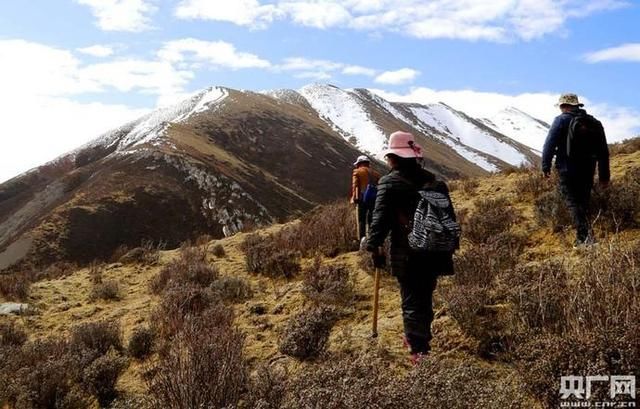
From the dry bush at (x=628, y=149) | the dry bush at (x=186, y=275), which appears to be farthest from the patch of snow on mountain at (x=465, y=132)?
the dry bush at (x=186, y=275)

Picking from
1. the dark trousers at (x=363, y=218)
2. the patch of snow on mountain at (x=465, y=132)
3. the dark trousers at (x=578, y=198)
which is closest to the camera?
the dark trousers at (x=578, y=198)

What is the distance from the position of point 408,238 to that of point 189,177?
53.7 metres

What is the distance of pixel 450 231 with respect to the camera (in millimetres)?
4035

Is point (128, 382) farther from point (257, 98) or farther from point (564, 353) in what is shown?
point (257, 98)

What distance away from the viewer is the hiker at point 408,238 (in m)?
4.27

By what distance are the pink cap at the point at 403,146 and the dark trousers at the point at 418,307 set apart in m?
0.89

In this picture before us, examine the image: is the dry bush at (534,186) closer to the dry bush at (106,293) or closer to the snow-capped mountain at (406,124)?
the dry bush at (106,293)

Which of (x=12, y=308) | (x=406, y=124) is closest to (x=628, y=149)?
(x=12, y=308)

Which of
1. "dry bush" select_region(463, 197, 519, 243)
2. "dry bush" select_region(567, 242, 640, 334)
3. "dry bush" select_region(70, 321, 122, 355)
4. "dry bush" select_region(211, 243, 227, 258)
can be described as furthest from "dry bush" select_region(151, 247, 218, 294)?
"dry bush" select_region(567, 242, 640, 334)

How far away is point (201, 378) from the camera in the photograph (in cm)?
367

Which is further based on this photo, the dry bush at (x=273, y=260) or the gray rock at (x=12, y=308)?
the gray rock at (x=12, y=308)

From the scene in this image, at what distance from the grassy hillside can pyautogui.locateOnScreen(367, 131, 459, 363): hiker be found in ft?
0.99

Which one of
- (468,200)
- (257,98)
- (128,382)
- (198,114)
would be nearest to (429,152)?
(257,98)

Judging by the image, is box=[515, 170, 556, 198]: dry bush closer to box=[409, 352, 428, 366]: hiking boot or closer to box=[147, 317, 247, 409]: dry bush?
box=[409, 352, 428, 366]: hiking boot
